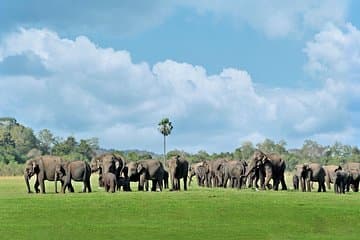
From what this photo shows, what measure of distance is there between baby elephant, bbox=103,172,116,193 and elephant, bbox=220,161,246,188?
13.9 metres

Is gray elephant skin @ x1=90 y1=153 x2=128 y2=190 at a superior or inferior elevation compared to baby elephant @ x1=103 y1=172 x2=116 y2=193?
superior

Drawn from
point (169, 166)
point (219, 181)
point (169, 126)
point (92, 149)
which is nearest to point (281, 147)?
point (92, 149)

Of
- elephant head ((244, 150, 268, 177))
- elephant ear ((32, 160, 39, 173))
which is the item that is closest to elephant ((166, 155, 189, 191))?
elephant head ((244, 150, 268, 177))

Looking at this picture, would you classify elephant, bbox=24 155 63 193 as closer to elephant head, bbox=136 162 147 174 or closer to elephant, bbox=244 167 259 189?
elephant head, bbox=136 162 147 174

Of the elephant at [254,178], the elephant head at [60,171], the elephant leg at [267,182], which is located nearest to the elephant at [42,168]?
the elephant head at [60,171]

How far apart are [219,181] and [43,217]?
1338 inches

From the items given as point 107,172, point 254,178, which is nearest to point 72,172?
point 107,172

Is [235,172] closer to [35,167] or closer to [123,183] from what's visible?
[123,183]

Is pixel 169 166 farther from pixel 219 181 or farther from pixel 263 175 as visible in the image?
pixel 219 181

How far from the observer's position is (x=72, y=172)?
174 feet

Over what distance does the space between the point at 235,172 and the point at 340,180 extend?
26.9 ft

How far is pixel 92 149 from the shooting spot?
17950 cm

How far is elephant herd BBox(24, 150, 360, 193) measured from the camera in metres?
53.2

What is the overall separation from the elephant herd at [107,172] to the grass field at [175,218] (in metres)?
10.0
